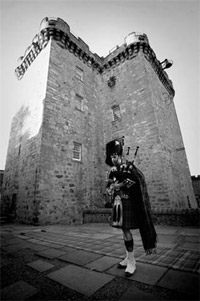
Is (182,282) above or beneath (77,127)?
beneath

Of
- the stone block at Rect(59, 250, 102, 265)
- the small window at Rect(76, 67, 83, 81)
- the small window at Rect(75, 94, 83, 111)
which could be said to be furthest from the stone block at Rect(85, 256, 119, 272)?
the small window at Rect(76, 67, 83, 81)

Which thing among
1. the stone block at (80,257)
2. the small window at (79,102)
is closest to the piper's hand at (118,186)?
the stone block at (80,257)

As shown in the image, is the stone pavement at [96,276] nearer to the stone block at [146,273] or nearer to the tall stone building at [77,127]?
the stone block at [146,273]

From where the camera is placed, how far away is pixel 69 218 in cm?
830

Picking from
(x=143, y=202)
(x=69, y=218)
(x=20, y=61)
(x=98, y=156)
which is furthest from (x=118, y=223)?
(x=20, y=61)

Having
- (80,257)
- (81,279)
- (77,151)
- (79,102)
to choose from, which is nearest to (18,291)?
(81,279)

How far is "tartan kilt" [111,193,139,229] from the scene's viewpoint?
215 cm

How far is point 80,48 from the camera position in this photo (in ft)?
40.5

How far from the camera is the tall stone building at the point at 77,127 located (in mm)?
8178

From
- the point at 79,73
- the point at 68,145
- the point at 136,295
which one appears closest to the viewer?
the point at 136,295

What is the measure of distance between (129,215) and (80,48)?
1427 cm

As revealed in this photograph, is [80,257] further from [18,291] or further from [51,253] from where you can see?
[18,291]

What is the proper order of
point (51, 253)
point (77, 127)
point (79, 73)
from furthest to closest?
point (79, 73) < point (77, 127) < point (51, 253)

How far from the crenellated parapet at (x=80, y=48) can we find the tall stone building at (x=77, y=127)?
65 millimetres
